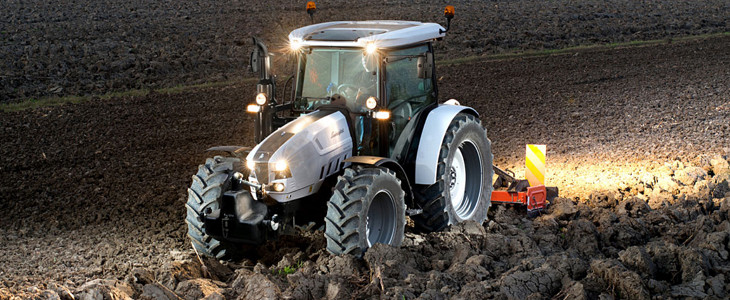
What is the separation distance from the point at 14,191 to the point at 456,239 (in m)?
6.07

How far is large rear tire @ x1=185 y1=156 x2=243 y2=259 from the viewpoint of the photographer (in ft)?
21.7

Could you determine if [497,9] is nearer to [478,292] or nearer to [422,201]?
[422,201]

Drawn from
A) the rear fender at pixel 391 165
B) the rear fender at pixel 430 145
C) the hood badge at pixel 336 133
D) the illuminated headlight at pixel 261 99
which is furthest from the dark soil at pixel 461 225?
the illuminated headlight at pixel 261 99

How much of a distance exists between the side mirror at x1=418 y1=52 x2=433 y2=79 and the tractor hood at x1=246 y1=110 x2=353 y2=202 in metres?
0.85

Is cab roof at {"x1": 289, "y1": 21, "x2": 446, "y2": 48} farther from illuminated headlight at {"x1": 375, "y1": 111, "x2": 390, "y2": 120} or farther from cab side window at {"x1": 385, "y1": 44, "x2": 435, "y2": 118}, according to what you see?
illuminated headlight at {"x1": 375, "y1": 111, "x2": 390, "y2": 120}

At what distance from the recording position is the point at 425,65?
737cm

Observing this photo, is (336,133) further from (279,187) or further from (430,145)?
(430,145)

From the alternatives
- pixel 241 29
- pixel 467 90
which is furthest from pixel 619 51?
pixel 241 29

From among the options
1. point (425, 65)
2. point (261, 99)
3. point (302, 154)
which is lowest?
point (302, 154)

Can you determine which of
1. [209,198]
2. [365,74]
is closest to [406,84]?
[365,74]

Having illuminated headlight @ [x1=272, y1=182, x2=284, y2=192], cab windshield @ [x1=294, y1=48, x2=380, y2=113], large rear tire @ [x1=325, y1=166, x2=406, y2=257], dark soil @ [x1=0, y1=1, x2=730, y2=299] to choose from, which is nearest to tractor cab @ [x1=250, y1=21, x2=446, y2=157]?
cab windshield @ [x1=294, y1=48, x2=380, y2=113]

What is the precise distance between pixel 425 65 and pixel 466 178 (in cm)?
157

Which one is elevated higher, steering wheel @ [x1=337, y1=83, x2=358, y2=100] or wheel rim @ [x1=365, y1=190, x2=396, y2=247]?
steering wheel @ [x1=337, y1=83, x2=358, y2=100]

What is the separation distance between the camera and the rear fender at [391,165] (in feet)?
21.9
